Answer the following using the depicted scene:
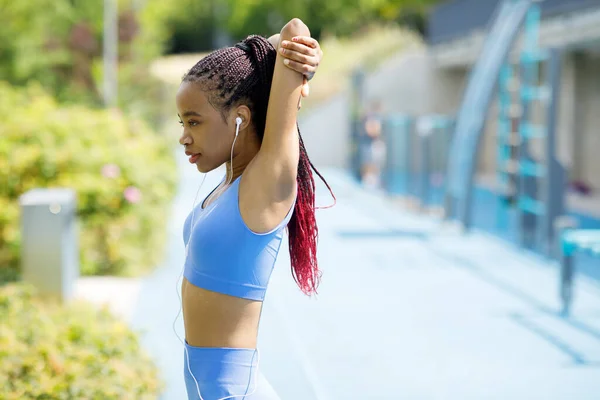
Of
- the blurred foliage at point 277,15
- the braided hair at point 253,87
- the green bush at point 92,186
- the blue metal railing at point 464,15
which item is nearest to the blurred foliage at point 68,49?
the blue metal railing at point 464,15

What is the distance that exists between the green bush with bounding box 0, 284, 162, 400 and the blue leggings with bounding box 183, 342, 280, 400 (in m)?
2.39

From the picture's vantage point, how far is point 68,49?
32688 mm

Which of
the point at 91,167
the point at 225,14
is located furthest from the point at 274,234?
the point at 225,14

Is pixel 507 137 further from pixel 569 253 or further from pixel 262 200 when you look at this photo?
pixel 262 200

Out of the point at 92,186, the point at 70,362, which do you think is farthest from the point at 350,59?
the point at 70,362

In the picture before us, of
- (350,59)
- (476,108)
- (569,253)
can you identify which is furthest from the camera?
(350,59)

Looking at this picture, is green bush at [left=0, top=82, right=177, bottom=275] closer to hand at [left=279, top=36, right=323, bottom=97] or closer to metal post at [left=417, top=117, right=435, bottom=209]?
metal post at [left=417, top=117, right=435, bottom=209]

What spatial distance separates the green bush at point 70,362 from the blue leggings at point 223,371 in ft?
7.85

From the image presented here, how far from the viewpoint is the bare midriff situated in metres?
2.09

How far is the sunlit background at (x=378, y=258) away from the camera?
5547mm

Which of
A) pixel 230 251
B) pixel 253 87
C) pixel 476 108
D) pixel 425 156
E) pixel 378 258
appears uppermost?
pixel 253 87

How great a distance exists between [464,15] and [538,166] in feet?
42.4

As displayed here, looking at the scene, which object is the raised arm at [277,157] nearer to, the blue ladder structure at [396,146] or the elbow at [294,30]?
the elbow at [294,30]

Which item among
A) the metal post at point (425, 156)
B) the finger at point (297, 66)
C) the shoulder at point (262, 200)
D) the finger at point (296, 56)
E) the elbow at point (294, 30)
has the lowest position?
the metal post at point (425, 156)
